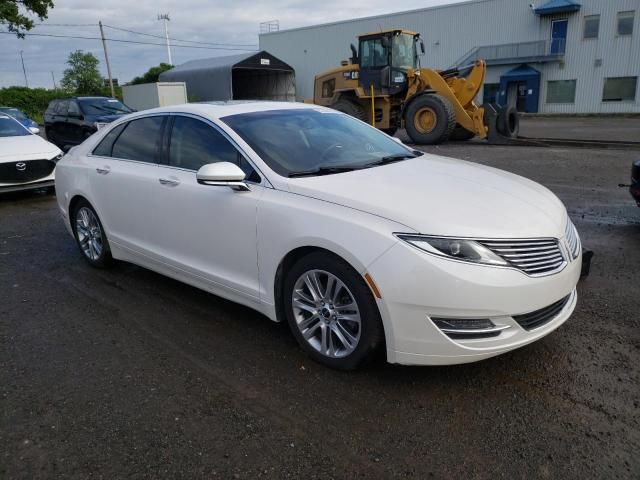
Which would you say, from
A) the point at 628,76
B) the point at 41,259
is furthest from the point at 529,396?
the point at 628,76

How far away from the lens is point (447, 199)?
3025 mm

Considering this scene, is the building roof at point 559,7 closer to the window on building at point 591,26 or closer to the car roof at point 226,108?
the window on building at point 591,26

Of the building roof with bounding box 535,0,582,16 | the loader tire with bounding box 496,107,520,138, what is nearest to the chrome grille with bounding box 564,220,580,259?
the loader tire with bounding box 496,107,520,138

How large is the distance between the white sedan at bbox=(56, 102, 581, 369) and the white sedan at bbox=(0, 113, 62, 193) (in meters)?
5.27

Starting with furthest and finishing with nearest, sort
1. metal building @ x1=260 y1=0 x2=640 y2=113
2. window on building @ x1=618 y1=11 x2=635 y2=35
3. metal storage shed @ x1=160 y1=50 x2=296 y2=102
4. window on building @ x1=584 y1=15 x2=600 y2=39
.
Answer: metal storage shed @ x1=160 y1=50 x2=296 y2=102 < window on building @ x1=584 y1=15 x2=600 y2=39 < metal building @ x1=260 y1=0 x2=640 y2=113 < window on building @ x1=618 y1=11 x2=635 y2=35

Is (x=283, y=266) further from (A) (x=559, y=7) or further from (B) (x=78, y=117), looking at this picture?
(A) (x=559, y=7)

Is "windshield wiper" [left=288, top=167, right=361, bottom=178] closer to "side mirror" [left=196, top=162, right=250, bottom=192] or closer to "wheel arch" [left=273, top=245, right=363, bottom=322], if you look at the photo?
"side mirror" [left=196, top=162, right=250, bottom=192]

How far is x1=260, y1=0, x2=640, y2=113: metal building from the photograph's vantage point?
3319 cm

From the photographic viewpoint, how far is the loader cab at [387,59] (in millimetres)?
14984

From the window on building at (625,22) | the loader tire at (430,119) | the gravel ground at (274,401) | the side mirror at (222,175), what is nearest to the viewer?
the gravel ground at (274,401)

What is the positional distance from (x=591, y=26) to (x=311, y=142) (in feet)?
122

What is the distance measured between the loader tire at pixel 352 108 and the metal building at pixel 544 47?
21.6 m

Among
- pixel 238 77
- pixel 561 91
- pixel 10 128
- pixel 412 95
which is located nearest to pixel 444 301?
pixel 10 128

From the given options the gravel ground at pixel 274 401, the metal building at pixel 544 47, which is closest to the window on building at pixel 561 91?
the metal building at pixel 544 47
